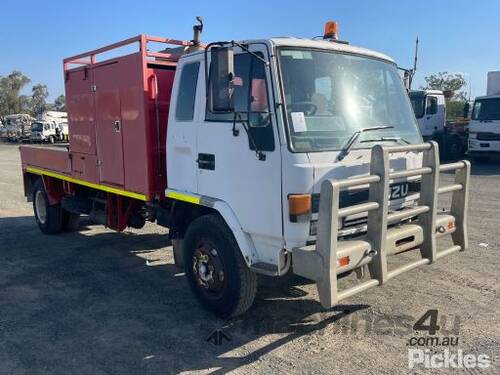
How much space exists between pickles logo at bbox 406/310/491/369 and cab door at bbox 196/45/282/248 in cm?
142

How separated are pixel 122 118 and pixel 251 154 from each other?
2252 mm

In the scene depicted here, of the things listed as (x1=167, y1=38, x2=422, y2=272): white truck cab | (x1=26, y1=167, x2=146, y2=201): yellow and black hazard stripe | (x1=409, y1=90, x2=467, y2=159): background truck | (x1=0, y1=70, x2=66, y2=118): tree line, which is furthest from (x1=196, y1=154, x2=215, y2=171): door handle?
(x1=0, y1=70, x2=66, y2=118): tree line

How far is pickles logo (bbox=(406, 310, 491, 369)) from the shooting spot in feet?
12.0

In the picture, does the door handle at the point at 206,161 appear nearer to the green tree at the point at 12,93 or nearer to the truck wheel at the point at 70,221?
the truck wheel at the point at 70,221

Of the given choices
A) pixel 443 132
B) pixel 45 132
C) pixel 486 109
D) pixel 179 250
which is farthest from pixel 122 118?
pixel 45 132

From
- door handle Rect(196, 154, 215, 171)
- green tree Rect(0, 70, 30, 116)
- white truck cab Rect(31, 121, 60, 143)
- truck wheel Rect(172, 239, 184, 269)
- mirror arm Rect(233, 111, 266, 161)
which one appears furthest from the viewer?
green tree Rect(0, 70, 30, 116)

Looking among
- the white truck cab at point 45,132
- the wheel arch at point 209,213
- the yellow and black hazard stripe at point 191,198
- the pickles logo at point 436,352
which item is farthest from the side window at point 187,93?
the white truck cab at point 45,132

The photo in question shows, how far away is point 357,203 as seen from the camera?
158 inches

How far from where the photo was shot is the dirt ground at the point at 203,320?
3.77 meters

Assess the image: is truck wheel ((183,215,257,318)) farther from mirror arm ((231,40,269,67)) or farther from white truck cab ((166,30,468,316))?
mirror arm ((231,40,269,67))

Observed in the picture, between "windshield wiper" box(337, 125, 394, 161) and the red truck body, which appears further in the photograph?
the red truck body

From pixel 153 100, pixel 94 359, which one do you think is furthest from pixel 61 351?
pixel 153 100

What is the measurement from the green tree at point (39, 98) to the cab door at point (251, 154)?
297 ft

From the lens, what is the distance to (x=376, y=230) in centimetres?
381
